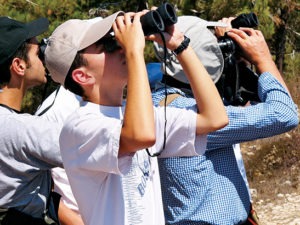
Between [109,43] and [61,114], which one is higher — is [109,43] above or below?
above

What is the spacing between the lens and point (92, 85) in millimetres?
1928

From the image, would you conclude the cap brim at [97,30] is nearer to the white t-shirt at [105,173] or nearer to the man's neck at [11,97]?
the white t-shirt at [105,173]

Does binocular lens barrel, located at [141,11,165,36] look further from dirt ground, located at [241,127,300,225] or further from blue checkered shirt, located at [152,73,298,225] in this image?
dirt ground, located at [241,127,300,225]

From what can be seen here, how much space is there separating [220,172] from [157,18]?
60cm

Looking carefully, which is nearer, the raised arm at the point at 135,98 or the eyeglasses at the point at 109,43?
the raised arm at the point at 135,98

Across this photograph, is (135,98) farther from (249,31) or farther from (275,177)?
(275,177)

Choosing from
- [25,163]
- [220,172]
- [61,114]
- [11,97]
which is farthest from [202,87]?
[61,114]

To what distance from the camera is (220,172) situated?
2.20 meters

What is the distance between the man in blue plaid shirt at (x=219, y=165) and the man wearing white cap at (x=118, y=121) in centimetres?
15

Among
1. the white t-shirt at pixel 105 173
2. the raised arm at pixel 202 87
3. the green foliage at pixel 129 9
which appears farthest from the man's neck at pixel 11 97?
the green foliage at pixel 129 9

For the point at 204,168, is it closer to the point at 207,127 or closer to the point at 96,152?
the point at 207,127

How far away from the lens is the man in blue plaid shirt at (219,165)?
2166 millimetres

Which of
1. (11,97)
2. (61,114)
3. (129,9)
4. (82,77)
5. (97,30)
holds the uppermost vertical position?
(97,30)

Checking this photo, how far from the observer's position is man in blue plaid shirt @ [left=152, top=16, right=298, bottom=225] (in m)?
2.17
